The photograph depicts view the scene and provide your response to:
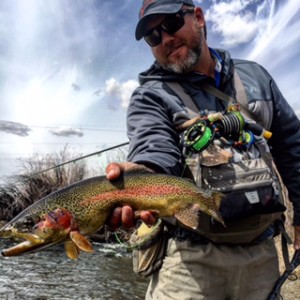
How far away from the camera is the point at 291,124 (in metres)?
3.28

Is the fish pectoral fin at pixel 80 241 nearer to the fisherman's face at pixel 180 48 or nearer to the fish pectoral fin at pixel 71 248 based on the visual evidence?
the fish pectoral fin at pixel 71 248

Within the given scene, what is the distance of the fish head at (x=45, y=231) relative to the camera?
2.06m

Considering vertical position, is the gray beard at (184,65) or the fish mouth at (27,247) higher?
the gray beard at (184,65)

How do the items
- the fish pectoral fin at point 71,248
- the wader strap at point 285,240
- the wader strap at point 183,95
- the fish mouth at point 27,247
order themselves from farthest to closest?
the wader strap at point 285,240, the wader strap at point 183,95, the fish pectoral fin at point 71,248, the fish mouth at point 27,247

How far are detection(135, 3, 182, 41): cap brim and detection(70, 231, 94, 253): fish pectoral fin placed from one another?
1637mm

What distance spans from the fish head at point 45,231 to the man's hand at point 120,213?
0.22 meters

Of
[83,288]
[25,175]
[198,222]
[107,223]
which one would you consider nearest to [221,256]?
[198,222]

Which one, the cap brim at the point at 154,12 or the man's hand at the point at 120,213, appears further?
the cap brim at the point at 154,12

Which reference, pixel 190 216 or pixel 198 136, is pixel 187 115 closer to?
pixel 198 136

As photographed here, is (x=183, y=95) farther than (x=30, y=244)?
Yes

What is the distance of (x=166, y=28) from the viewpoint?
9.86 feet

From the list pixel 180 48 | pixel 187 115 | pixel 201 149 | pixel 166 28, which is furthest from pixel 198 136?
pixel 166 28

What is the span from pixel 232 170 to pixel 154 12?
129cm

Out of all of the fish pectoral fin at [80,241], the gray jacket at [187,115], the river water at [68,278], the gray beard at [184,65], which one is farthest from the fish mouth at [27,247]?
the river water at [68,278]
